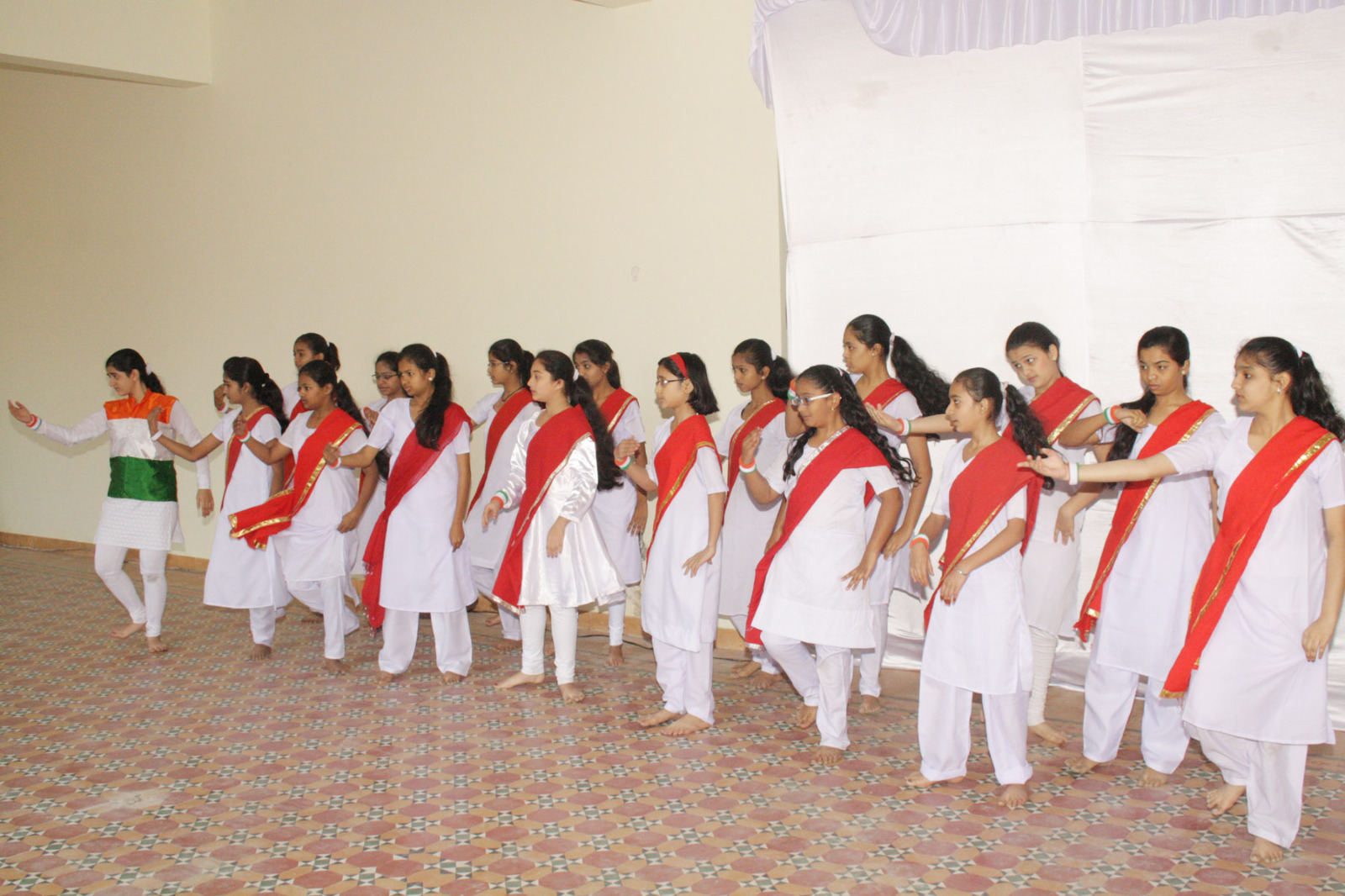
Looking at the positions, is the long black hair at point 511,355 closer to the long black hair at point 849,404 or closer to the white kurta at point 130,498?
the white kurta at point 130,498

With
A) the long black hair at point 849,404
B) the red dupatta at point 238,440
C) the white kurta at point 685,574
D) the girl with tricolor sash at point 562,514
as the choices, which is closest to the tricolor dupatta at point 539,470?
the girl with tricolor sash at point 562,514

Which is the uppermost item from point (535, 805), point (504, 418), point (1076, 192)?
point (1076, 192)

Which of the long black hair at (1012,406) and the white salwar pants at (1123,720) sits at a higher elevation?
the long black hair at (1012,406)

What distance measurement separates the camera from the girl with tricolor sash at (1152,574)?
348cm

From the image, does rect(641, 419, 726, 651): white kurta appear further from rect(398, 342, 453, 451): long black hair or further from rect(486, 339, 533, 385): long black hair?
rect(486, 339, 533, 385): long black hair

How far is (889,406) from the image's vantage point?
4188 millimetres

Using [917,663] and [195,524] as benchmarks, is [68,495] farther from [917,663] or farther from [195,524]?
[917,663]

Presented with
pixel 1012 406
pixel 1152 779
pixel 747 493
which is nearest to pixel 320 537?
pixel 747 493

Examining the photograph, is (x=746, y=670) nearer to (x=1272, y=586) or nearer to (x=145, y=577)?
(x=1272, y=586)

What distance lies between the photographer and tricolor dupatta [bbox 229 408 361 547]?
4.82 meters

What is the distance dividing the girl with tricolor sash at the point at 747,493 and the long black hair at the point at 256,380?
7.03 ft

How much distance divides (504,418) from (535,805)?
7.80ft

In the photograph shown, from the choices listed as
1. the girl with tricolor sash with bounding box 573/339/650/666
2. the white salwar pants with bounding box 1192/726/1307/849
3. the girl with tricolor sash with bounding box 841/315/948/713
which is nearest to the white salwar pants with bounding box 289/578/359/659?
the girl with tricolor sash with bounding box 573/339/650/666

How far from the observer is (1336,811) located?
3238 millimetres
